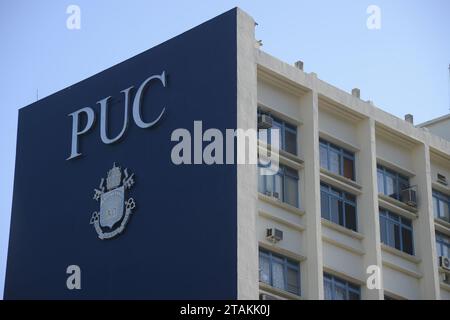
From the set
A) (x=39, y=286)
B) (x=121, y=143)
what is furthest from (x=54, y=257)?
(x=121, y=143)

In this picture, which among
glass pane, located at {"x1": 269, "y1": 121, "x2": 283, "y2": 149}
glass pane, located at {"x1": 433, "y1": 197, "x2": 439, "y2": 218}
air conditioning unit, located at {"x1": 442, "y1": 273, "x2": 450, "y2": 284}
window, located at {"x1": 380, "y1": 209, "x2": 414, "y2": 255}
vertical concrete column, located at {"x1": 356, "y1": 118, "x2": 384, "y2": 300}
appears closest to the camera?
glass pane, located at {"x1": 269, "y1": 121, "x2": 283, "y2": 149}

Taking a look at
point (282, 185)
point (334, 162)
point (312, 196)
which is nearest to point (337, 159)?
point (334, 162)

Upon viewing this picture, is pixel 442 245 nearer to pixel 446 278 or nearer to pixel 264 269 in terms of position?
pixel 446 278

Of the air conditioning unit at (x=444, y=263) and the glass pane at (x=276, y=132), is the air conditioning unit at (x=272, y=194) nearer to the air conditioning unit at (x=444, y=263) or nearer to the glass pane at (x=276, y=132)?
the glass pane at (x=276, y=132)

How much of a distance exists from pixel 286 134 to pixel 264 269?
450 cm

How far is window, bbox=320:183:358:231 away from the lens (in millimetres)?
40469

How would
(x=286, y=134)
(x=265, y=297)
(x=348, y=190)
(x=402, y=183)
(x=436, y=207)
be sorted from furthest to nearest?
(x=436, y=207) → (x=402, y=183) → (x=348, y=190) → (x=286, y=134) → (x=265, y=297)

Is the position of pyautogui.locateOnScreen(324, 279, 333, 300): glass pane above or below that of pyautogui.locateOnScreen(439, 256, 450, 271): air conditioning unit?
below

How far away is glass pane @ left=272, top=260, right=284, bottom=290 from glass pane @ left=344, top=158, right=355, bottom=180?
4721 mm

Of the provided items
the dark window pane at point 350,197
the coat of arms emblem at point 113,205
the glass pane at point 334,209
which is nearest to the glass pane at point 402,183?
the dark window pane at point 350,197

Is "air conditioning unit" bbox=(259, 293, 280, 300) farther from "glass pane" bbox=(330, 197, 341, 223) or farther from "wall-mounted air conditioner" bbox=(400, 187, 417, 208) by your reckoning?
"wall-mounted air conditioner" bbox=(400, 187, 417, 208)

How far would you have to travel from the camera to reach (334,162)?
Answer: 1634 inches

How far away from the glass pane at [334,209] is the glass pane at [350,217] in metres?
0.40

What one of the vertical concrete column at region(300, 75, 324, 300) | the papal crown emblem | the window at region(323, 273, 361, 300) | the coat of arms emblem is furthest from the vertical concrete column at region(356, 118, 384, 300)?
the papal crown emblem
